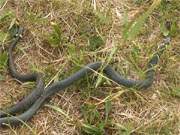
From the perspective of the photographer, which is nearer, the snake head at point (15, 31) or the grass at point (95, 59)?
the grass at point (95, 59)

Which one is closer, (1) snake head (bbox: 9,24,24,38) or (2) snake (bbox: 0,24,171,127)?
(2) snake (bbox: 0,24,171,127)

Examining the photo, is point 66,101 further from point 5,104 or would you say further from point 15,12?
point 15,12

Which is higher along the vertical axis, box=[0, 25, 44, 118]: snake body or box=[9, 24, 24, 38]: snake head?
box=[9, 24, 24, 38]: snake head

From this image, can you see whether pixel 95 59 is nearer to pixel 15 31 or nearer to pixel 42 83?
pixel 42 83

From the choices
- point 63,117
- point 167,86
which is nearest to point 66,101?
point 63,117

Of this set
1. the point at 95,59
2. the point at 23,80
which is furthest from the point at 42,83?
the point at 95,59

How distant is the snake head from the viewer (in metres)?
3.59

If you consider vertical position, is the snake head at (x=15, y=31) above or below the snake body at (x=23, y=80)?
above

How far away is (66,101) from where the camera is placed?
3.34 m

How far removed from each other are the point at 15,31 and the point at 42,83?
1.68 feet

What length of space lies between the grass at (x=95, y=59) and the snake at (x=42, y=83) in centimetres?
4

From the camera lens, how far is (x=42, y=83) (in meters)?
3.31

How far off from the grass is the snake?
4 cm

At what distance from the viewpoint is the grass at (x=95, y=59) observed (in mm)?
3234
